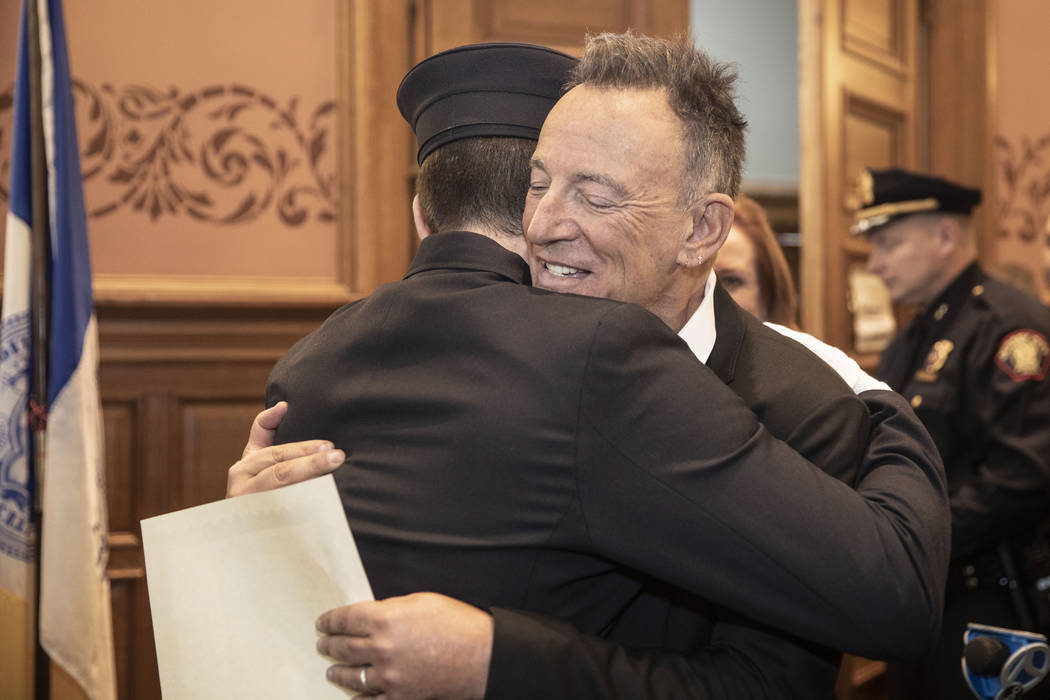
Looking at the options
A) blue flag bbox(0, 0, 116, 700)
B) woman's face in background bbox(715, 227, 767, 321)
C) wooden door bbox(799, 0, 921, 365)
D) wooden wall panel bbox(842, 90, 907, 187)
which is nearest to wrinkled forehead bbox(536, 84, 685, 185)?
woman's face in background bbox(715, 227, 767, 321)

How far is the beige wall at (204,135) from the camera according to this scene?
10.7ft

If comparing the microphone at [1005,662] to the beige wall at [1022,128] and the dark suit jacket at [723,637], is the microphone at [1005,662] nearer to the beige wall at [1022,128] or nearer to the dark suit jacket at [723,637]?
the dark suit jacket at [723,637]

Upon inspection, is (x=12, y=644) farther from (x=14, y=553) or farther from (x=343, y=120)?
(x=343, y=120)

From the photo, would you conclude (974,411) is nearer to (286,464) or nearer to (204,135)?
(286,464)

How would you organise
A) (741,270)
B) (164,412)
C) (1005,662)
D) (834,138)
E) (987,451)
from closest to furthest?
(1005,662), (741,270), (987,451), (164,412), (834,138)

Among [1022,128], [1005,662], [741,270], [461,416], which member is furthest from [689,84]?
[1022,128]

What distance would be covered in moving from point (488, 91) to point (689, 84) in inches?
8.6

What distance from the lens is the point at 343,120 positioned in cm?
346

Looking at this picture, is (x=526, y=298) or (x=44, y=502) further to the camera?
(x=44, y=502)

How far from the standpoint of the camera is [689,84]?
44.0 inches

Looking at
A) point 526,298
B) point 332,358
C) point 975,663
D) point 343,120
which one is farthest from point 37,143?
point 975,663

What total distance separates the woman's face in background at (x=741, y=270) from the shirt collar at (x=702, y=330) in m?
1.28

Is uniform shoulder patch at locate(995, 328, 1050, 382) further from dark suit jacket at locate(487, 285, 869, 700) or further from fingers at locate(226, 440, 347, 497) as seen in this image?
fingers at locate(226, 440, 347, 497)

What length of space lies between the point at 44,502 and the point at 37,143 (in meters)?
0.86
